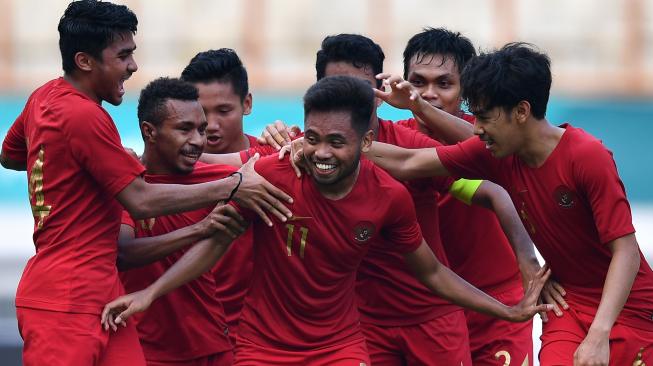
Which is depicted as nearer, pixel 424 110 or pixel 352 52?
pixel 424 110

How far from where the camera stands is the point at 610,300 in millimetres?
7090

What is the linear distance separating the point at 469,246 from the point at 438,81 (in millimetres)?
980

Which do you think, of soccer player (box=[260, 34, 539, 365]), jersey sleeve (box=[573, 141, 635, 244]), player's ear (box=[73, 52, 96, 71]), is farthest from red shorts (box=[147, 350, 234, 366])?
jersey sleeve (box=[573, 141, 635, 244])

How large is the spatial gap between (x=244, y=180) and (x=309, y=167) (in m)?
0.32

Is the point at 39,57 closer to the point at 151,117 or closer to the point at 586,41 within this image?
the point at 586,41

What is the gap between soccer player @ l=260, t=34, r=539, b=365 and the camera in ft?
27.0

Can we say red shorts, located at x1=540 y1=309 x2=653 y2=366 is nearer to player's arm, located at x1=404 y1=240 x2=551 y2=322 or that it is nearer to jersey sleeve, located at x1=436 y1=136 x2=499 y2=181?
player's arm, located at x1=404 y1=240 x2=551 y2=322

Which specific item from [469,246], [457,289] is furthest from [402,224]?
[469,246]

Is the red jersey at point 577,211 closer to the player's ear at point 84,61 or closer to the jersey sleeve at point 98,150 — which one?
the jersey sleeve at point 98,150

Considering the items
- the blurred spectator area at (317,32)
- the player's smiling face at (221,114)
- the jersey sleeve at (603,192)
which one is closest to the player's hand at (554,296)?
the jersey sleeve at (603,192)

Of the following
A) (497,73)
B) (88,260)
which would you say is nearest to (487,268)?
(497,73)

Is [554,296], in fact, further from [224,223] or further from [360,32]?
[360,32]

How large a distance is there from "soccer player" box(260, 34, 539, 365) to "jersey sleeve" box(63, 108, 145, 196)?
1.60 m

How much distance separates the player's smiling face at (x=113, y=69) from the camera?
292 inches
